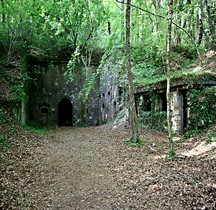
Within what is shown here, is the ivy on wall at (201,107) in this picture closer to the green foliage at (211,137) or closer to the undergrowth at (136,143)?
the green foliage at (211,137)

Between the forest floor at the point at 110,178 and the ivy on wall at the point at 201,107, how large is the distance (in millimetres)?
1376

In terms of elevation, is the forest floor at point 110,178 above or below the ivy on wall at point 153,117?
below

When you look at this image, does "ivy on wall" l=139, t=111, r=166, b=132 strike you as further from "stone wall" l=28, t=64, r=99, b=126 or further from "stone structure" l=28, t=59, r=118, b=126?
"stone wall" l=28, t=64, r=99, b=126

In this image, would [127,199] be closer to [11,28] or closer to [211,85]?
[211,85]

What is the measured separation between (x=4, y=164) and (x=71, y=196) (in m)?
2.10

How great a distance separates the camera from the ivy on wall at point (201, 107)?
888 centimetres

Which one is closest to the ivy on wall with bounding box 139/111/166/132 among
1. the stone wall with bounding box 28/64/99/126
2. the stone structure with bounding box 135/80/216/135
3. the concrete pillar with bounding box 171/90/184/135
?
the stone structure with bounding box 135/80/216/135

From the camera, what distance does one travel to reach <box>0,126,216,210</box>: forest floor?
4.03m

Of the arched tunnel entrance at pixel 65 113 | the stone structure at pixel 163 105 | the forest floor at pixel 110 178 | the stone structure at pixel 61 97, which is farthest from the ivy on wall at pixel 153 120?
the arched tunnel entrance at pixel 65 113

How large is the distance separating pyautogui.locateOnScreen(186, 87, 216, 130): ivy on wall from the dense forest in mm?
A: 38

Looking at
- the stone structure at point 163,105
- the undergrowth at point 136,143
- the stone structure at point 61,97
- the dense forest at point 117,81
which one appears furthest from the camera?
the stone structure at point 61,97

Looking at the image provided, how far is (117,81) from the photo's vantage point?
15.5 metres

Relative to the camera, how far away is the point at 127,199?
4266 mm

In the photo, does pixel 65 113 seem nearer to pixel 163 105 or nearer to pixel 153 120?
pixel 153 120
